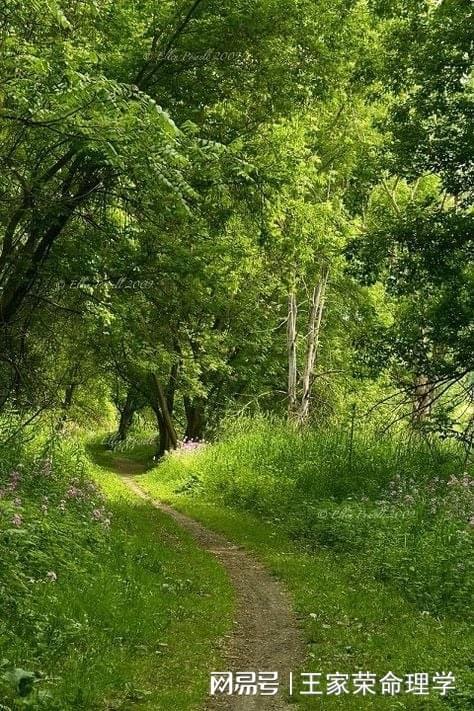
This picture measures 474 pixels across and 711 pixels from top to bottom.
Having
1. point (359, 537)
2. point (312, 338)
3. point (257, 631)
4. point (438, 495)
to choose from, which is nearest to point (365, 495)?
point (438, 495)

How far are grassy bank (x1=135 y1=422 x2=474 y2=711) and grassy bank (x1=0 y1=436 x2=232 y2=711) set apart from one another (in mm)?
1419

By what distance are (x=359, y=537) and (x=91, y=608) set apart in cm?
604

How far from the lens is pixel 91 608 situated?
775cm

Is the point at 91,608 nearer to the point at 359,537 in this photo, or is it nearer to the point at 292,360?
the point at 359,537

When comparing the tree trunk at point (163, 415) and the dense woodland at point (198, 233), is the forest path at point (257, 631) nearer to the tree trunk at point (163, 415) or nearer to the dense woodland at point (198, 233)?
the dense woodland at point (198, 233)

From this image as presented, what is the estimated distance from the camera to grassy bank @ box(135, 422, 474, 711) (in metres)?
7.51

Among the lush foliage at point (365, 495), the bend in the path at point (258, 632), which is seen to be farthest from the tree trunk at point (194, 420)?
the bend in the path at point (258, 632)

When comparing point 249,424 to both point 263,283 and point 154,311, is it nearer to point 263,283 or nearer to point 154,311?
point 263,283

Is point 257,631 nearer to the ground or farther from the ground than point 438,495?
A: nearer to the ground

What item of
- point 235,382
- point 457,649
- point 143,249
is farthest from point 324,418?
point 457,649

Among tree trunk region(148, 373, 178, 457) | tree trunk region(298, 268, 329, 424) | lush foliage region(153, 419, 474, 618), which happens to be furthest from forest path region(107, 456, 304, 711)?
tree trunk region(148, 373, 178, 457)

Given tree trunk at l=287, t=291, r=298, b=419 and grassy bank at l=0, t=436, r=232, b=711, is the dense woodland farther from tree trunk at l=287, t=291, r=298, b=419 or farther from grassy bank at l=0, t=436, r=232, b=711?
tree trunk at l=287, t=291, r=298, b=419

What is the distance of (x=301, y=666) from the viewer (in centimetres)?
729

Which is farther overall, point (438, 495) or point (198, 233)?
point (198, 233)
